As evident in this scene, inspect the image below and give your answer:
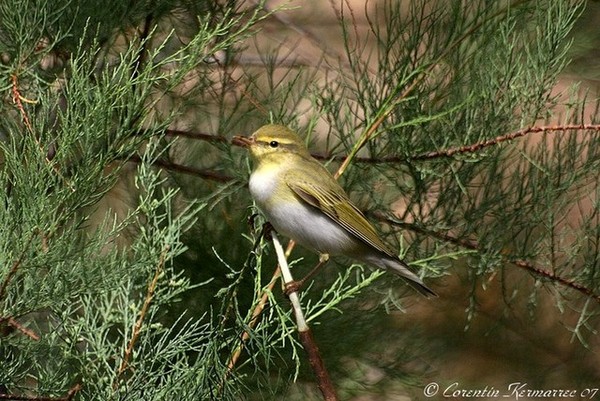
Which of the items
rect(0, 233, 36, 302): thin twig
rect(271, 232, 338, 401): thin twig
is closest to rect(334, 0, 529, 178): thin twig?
rect(271, 232, 338, 401): thin twig

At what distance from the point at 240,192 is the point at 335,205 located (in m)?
0.60

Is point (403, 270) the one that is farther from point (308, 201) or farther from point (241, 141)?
point (241, 141)

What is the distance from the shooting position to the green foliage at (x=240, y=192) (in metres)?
1.47

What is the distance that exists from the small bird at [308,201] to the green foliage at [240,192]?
2.4 inches

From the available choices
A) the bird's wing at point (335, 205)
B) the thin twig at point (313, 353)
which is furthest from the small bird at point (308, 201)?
the thin twig at point (313, 353)

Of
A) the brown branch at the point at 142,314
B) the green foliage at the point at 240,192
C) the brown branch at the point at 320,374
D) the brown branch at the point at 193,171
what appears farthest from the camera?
the brown branch at the point at 193,171

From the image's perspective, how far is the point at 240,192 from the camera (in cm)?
251

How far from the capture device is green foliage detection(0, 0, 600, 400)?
147 cm

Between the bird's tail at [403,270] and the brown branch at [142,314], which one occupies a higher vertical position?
the bird's tail at [403,270]

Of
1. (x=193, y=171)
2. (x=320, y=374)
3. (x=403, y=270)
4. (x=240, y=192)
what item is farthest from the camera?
(x=240, y=192)

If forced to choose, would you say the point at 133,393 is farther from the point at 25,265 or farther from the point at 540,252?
the point at 540,252

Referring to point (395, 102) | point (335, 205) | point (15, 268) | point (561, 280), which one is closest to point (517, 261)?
point (561, 280)

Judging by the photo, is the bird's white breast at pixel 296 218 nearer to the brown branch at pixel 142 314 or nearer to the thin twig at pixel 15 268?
the brown branch at pixel 142 314

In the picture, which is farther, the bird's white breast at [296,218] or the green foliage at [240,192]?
the bird's white breast at [296,218]
